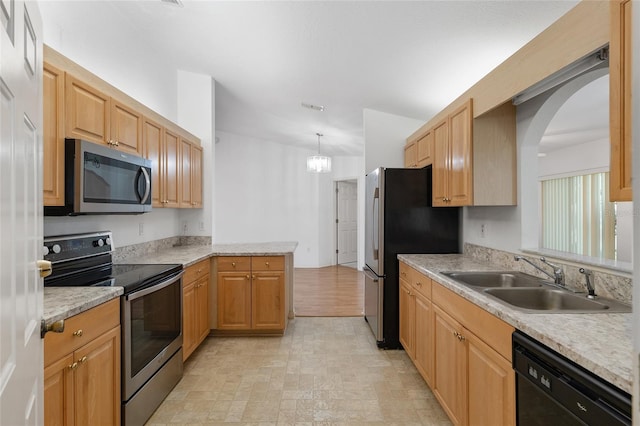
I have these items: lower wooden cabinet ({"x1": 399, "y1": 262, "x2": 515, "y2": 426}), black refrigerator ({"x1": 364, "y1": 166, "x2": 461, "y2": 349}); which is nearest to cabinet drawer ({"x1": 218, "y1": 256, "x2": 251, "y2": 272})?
black refrigerator ({"x1": 364, "y1": 166, "x2": 461, "y2": 349})

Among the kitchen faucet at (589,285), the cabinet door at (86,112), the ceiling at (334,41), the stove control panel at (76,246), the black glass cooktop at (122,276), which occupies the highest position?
the ceiling at (334,41)

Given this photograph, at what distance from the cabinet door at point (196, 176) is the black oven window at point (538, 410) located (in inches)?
127

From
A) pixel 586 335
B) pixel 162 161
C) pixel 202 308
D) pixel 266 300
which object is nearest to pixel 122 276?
pixel 202 308

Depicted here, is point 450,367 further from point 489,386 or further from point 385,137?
point 385,137

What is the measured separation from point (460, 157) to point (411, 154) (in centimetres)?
130

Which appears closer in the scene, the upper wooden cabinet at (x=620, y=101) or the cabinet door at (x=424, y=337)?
the upper wooden cabinet at (x=620, y=101)

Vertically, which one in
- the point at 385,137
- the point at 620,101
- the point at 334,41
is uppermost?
the point at 334,41

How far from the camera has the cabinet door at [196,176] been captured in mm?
3477

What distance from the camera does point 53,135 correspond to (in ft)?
5.41

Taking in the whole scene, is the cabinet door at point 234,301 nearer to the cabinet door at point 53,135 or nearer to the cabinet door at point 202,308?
the cabinet door at point 202,308

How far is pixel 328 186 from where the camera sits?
736cm

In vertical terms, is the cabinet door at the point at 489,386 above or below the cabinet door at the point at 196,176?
below

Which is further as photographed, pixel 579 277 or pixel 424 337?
pixel 424 337

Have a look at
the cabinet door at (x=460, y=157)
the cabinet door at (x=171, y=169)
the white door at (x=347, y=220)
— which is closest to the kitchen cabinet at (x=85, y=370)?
the cabinet door at (x=171, y=169)
